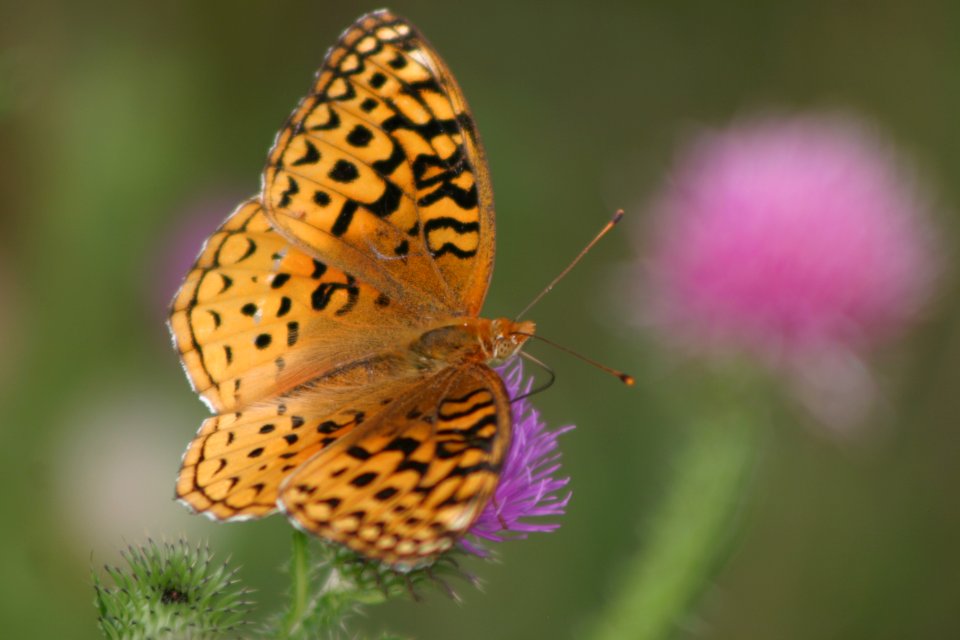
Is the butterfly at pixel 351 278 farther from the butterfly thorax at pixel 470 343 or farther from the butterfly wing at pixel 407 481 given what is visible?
the butterfly wing at pixel 407 481

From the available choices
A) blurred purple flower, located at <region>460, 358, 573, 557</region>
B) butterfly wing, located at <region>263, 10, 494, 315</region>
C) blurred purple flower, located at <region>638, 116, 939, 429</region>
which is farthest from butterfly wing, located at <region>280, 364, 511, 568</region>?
blurred purple flower, located at <region>638, 116, 939, 429</region>

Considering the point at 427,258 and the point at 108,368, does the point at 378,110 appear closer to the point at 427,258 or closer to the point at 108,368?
the point at 427,258

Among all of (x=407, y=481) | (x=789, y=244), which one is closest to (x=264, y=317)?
(x=407, y=481)

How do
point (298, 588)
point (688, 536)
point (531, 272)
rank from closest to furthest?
point (298, 588) < point (688, 536) < point (531, 272)

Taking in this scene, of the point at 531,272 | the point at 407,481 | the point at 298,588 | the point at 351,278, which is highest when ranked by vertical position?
the point at 531,272

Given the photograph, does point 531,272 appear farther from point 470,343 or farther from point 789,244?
point 470,343

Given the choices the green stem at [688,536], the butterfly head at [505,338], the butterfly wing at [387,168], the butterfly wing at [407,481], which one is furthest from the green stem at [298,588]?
the green stem at [688,536]

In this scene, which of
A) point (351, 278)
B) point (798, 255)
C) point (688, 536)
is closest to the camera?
point (351, 278)

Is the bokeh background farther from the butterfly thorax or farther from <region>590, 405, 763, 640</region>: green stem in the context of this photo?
the butterfly thorax

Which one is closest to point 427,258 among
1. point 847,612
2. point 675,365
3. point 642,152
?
point 675,365
